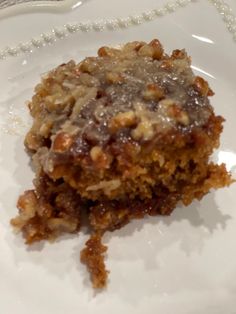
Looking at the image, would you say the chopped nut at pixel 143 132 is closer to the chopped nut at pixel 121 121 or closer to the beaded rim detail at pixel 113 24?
the chopped nut at pixel 121 121

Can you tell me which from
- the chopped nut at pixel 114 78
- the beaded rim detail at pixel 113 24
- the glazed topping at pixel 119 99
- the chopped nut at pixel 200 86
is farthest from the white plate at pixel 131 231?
the chopped nut at pixel 114 78

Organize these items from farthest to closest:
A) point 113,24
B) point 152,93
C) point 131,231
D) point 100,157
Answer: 1. point 113,24
2. point 131,231
3. point 152,93
4. point 100,157

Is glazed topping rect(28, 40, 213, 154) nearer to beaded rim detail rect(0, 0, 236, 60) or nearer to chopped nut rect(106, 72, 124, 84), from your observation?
chopped nut rect(106, 72, 124, 84)

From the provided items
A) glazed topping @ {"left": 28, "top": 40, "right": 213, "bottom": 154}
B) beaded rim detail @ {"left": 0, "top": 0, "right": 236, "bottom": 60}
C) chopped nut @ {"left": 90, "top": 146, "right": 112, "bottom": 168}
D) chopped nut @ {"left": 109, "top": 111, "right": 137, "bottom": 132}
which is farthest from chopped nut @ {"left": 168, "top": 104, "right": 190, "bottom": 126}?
beaded rim detail @ {"left": 0, "top": 0, "right": 236, "bottom": 60}

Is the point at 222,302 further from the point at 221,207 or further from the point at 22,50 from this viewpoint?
the point at 22,50

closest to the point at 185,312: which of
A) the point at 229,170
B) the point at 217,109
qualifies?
the point at 229,170

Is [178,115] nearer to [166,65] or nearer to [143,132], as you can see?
[143,132]

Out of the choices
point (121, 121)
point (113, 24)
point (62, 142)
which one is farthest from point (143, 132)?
point (113, 24)
